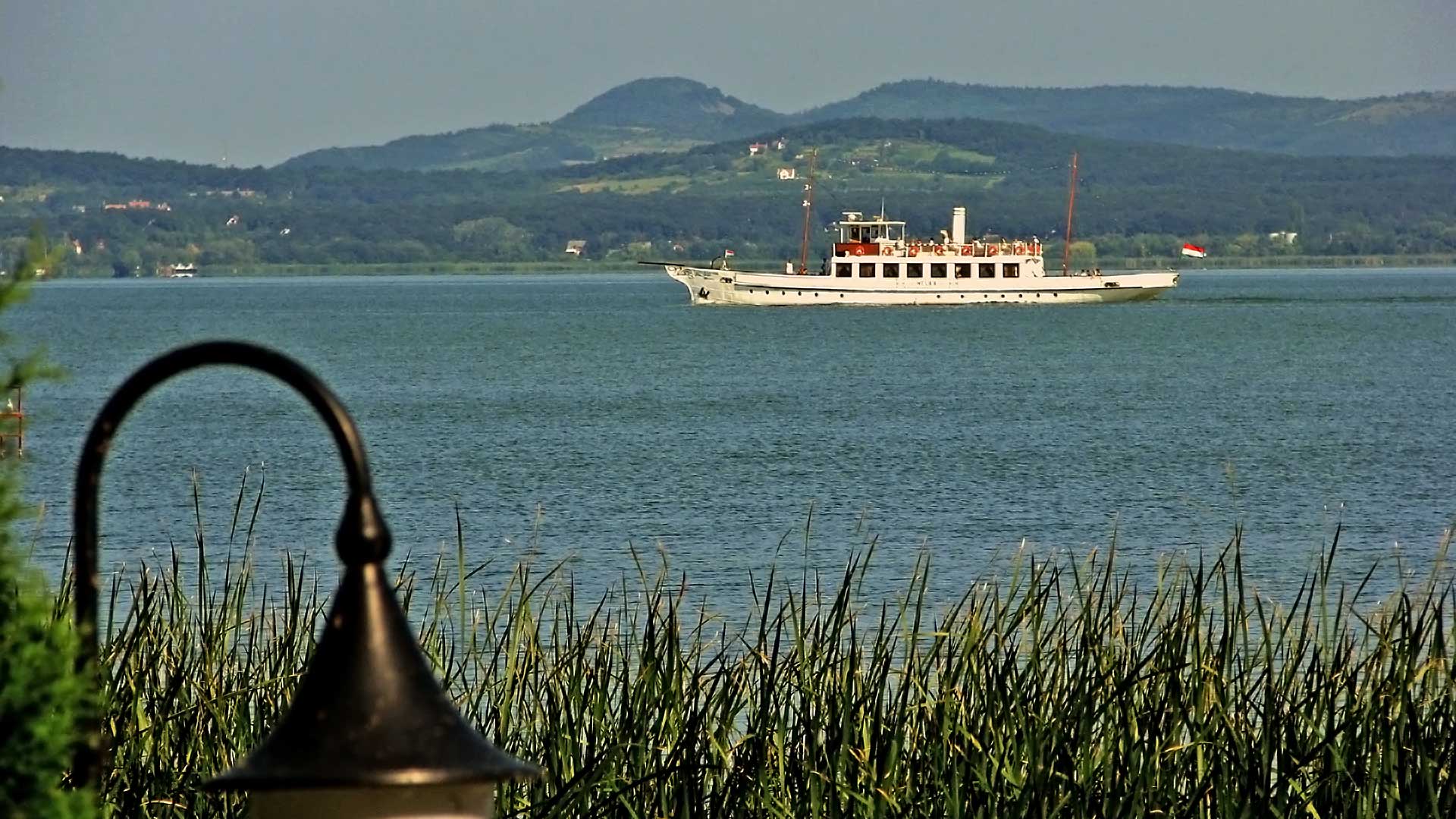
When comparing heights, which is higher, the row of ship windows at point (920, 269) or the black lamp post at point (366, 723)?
the black lamp post at point (366, 723)

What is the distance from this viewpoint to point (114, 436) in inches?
66.1

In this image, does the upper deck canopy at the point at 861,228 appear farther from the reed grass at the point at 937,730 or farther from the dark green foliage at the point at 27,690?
the dark green foliage at the point at 27,690

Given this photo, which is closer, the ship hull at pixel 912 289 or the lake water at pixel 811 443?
the lake water at pixel 811 443

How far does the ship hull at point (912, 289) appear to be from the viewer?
69.0 m

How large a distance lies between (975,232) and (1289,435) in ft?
486

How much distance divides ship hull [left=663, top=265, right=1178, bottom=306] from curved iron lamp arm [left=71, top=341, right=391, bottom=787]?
66.8 meters

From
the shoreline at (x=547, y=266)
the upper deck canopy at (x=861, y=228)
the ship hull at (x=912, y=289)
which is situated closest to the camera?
the upper deck canopy at (x=861, y=228)

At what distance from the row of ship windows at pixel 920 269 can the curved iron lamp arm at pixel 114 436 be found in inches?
2608

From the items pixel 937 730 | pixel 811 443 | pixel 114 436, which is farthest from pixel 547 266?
pixel 114 436

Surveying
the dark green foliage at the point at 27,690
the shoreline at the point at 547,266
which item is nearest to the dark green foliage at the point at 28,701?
the dark green foliage at the point at 27,690

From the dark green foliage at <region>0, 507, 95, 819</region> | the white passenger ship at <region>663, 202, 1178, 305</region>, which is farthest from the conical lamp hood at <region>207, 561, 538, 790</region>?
the white passenger ship at <region>663, 202, 1178, 305</region>

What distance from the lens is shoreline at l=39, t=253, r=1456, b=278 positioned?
18338cm

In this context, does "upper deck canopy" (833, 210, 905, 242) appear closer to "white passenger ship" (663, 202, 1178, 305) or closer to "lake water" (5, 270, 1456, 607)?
"white passenger ship" (663, 202, 1178, 305)

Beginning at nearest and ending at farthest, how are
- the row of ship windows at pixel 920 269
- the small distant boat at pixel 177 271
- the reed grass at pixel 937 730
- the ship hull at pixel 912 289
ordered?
the reed grass at pixel 937 730, the row of ship windows at pixel 920 269, the ship hull at pixel 912 289, the small distant boat at pixel 177 271
